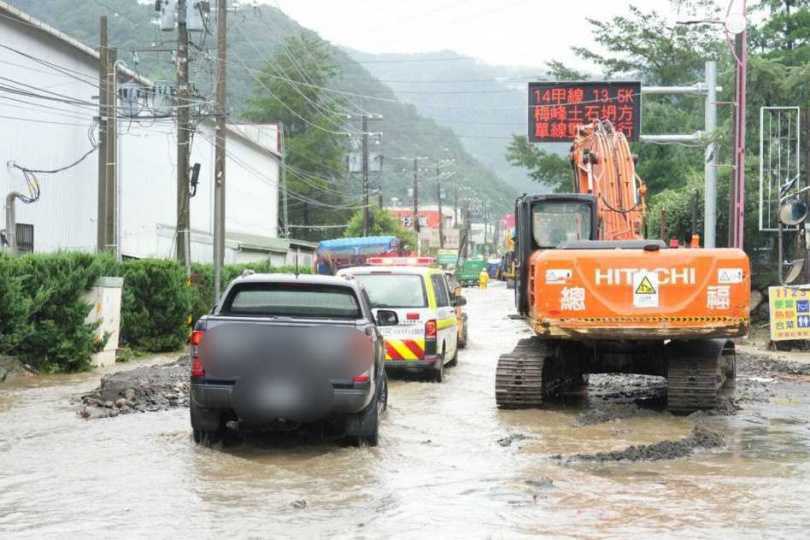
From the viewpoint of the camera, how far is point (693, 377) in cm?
1447

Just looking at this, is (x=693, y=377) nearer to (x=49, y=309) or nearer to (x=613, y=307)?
(x=613, y=307)

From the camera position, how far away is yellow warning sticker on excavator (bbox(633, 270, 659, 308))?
13805mm

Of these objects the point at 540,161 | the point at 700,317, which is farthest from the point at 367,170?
the point at 700,317

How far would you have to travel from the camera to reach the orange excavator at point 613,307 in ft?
45.1

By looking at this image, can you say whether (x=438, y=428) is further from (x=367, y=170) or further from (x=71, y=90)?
(x=367, y=170)

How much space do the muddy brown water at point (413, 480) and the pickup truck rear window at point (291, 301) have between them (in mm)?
1282

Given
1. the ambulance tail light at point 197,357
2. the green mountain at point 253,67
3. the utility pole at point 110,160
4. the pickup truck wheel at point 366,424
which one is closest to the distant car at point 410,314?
the pickup truck wheel at point 366,424

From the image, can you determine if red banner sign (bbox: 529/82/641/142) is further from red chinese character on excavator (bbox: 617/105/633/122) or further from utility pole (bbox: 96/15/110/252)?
utility pole (bbox: 96/15/110/252)

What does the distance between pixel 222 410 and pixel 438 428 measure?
10.8 feet

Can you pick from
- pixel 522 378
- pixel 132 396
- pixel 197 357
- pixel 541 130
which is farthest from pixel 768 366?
pixel 197 357

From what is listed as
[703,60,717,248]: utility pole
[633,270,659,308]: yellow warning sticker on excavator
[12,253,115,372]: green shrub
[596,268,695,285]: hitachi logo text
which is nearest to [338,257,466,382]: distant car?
[596,268,695,285]: hitachi logo text

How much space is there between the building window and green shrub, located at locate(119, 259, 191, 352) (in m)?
8.60

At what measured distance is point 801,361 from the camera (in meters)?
23.2

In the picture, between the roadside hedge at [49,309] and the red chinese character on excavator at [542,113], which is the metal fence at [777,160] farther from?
the roadside hedge at [49,309]
